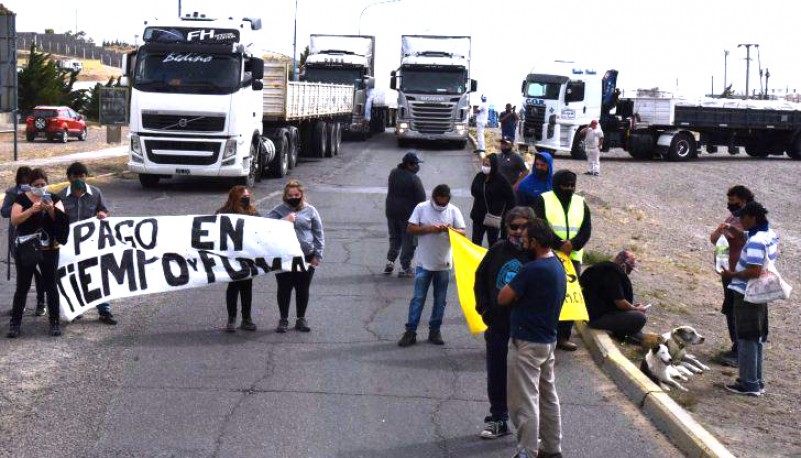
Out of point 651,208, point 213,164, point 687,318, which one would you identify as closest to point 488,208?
point 687,318

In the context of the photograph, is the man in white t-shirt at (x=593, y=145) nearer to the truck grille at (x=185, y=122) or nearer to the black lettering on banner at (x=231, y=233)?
the truck grille at (x=185, y=122)

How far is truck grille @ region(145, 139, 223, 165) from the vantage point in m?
23.2

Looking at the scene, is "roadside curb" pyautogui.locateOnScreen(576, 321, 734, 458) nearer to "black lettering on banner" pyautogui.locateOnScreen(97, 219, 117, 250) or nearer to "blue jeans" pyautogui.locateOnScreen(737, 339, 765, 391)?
"blue jeans" pyautogui.locateOnScreen(737, 339, 765, 391)

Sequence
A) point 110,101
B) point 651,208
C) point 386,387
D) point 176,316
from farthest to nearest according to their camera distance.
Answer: point 110,101 → point 651,208 → point 176,316 → point 386,387

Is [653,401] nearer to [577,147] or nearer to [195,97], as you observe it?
[195,97]

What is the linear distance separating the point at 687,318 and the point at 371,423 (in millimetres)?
6710

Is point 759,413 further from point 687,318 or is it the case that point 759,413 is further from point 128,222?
point 128,222

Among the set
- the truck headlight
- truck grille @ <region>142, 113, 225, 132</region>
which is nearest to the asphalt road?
truck grille @ <region>142, 113, 225, 132</region>

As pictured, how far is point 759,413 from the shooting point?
9.05 metres

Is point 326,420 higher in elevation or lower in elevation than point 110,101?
lower

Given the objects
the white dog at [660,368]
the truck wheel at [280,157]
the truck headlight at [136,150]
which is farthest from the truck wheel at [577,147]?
the white dog at [660,368]

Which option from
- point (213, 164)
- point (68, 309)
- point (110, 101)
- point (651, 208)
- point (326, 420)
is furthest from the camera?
point (110, 101)

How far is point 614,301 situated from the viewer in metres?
10.8

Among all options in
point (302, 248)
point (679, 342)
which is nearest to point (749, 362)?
point (679, 342)
